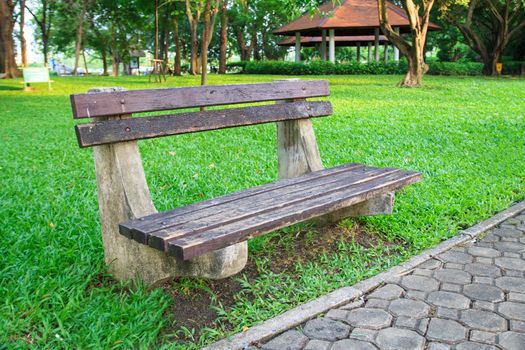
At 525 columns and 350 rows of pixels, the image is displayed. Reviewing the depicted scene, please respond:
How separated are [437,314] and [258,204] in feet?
3.57

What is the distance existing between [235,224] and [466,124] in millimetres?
A: 6894

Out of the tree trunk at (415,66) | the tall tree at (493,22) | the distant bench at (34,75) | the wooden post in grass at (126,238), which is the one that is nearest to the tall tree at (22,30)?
the distant bench at (34,75)

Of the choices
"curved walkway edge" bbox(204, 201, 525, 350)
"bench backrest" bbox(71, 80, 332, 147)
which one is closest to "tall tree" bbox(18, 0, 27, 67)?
"bench backrest" bbox(71, 80, 332, 147)

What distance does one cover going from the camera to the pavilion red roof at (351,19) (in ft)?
92.2

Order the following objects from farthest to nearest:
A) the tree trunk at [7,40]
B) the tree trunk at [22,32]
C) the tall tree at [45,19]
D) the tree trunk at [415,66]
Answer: the tall tree at [45,19]
the tree trunk at [22,32]
the tree trunk at [7,40]
the tree trunk at [415,66]

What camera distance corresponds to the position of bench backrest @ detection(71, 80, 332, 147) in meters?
2.80

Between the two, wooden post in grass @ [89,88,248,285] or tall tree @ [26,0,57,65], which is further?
tall tree @ [26,0,57,65]

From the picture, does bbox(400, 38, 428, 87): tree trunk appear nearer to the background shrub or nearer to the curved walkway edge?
the background shrub

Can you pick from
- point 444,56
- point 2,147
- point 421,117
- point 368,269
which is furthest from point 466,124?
point 444,56

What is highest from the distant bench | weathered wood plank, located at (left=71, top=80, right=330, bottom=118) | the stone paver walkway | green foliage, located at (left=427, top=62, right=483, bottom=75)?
green foliage, located at (left=427, top=62, right=483, bottom=75)

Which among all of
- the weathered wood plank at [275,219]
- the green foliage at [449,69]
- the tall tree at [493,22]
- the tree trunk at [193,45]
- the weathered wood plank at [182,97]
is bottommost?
the weathered wood plank at [275,219]

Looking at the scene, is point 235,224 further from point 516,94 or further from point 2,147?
point 516,94

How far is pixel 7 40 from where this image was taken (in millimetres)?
20094

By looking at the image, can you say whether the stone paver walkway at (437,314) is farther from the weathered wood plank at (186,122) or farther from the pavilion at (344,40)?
the pavilion at (344,40)
